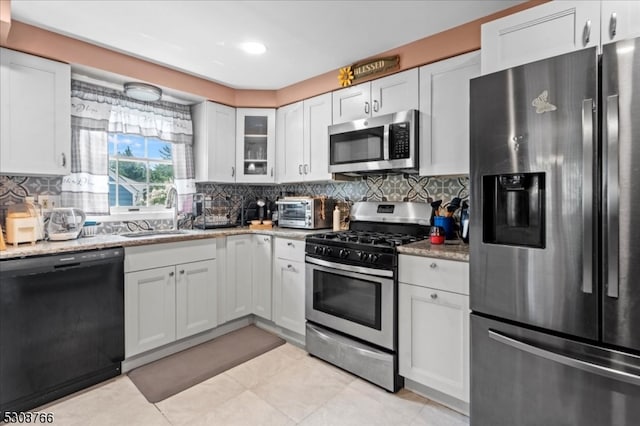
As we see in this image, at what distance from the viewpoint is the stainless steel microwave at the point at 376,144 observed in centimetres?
238

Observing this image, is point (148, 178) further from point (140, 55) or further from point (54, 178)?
point (140, 55)

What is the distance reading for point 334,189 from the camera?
3314 millimetres

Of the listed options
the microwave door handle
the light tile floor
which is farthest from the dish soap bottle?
the light tile floor

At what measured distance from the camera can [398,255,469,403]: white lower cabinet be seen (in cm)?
183

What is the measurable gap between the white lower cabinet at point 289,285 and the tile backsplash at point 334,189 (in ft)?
2.63

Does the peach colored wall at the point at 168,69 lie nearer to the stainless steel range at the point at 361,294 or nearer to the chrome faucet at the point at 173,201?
the chrome faucet at the point at 173,201

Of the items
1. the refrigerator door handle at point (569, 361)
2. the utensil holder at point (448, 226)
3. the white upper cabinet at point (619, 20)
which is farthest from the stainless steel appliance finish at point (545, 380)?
the white upper cabinet at point (619, 20)

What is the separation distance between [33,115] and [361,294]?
8.52 ft

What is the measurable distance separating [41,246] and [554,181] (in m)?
2.93

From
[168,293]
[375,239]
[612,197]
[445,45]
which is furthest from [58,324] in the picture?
[445,45]

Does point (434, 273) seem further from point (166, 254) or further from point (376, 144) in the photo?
point (166, 254)

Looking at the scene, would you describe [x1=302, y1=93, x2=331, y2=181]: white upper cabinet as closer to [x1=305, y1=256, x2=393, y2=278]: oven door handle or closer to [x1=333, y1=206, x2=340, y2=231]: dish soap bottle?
[x1=333, y1=206, x2=340, y2=231]: dish soap bottle

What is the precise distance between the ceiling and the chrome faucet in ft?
3.88

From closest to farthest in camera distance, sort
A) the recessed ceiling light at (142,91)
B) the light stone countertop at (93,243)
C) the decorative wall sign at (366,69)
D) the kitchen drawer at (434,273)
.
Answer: the kitchen drawer at (434,273) < the light stone countertop at (93,243) < the decorative wall sign at (366,69) < the recessed ceiling light at (142,91)
